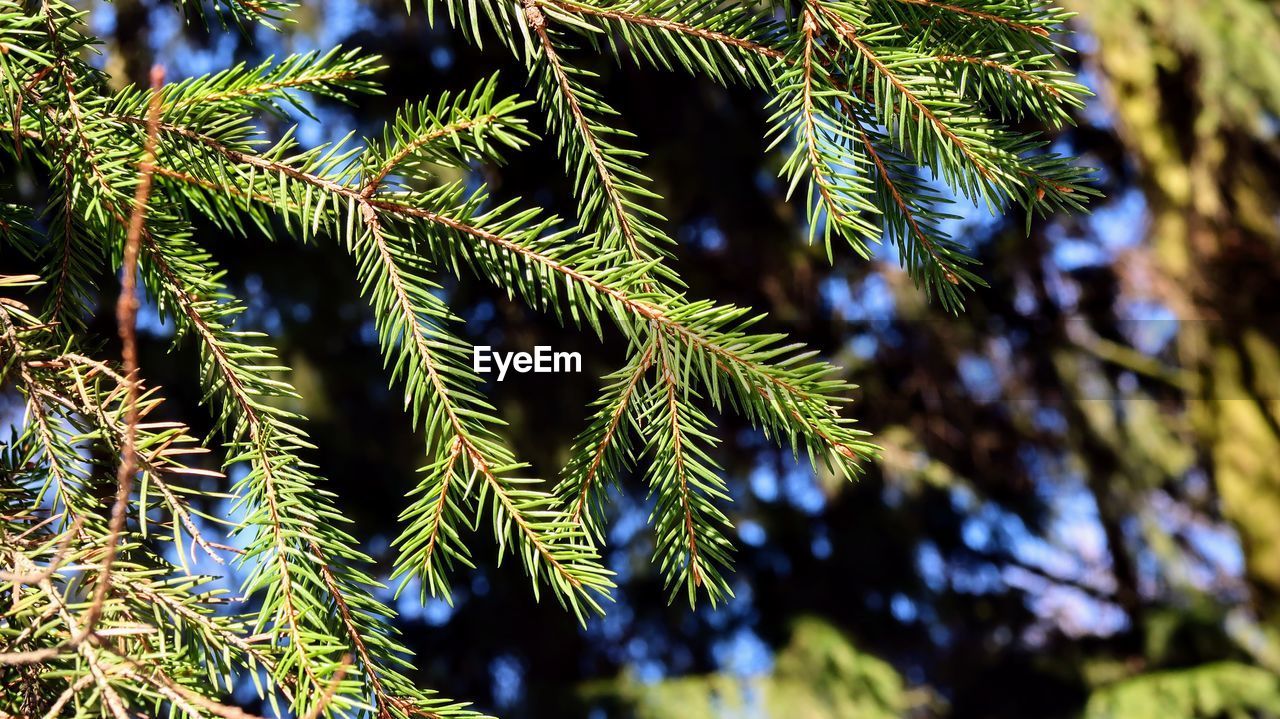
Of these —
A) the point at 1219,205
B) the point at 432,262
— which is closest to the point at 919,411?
the point at 1219,205

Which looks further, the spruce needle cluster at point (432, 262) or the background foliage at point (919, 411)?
the background foliage at point (919, 411)

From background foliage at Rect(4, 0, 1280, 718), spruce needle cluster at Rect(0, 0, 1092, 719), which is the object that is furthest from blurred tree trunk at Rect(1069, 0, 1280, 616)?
spruce needle cluster at Rect(0, 0, 1092, 719)

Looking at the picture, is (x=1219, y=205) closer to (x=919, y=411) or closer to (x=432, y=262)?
(x=919, y=411)

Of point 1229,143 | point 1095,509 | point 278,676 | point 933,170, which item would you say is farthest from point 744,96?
point 278,676

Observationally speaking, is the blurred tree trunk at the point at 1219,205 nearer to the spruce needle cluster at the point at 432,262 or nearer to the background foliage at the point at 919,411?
the background foliage at the point at 919,411

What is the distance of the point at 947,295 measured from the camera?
18.1 inches

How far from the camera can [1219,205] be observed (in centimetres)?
243

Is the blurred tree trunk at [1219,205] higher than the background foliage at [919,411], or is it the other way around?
the blurred tree trunk at [1219,205]

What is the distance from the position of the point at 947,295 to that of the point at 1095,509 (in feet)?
9.59

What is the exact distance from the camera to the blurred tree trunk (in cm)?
218

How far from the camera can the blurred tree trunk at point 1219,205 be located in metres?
2.18

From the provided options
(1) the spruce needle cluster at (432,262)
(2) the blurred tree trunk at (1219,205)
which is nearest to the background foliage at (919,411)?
(2) the blurred tree trunk at (1219,205)

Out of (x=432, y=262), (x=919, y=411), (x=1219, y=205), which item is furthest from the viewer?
(x=919, y=411)

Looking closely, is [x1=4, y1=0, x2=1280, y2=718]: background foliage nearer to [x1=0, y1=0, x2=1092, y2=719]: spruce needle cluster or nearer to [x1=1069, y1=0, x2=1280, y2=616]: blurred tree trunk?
[x1=1069, y1=0, x2=1280, y2=616]: blurred tree trunk
